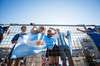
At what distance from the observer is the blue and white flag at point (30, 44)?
6.00 feet

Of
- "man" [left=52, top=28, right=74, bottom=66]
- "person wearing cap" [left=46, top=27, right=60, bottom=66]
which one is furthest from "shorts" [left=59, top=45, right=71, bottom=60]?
"person wearing cap" [left=46, top=27, right=60, bottom=66]

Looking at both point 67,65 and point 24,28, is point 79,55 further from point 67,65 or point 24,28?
point 24,28

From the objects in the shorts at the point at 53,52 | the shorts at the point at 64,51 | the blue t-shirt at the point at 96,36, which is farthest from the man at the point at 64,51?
the blue t-shirt at the point at 96,36

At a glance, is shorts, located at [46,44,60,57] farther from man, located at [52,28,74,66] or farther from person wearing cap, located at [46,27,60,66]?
man, located at [52,28,74,66]

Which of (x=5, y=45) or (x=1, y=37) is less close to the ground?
(x=1, y=37)

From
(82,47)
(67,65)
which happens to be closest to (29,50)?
(67,65)

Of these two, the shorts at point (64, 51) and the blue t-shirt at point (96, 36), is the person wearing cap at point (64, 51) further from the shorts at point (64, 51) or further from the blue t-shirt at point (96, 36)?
the blue t-shirt at point (96, 36)

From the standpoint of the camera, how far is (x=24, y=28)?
2367 mm

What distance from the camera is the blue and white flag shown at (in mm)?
1829

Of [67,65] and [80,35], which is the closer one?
[67,65]

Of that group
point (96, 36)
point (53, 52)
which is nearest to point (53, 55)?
point (53, 52)

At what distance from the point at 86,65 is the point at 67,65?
816mm

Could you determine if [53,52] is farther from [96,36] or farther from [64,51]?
[96,36]

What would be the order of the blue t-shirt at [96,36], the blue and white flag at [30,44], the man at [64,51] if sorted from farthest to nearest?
the blue t-shirt at [96,36] < the man at [64,51] < the blue and white flag at [30,44]
